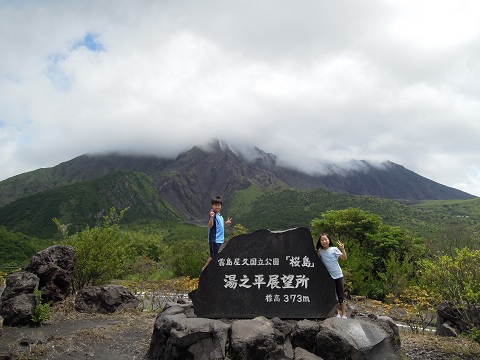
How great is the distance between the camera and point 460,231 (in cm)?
3058

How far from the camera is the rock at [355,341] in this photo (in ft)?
20.4

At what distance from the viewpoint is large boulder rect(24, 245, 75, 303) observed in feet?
32.4

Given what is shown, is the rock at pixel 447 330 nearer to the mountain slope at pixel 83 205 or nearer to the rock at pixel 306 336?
the rock at pixel 306 336

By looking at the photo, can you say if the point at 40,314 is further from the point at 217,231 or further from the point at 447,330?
the point at 447,330

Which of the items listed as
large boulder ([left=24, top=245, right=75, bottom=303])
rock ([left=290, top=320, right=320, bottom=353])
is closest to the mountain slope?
large boulder ([left=24, top=245, right=75, bottom=303])

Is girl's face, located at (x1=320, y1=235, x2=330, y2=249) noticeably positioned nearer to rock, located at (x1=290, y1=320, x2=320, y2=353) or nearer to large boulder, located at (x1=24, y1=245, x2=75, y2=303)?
rock, located at (x1=290, y1=320, x2=320, y2=353)

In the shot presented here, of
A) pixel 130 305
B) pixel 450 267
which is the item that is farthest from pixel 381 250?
pixel 130 305

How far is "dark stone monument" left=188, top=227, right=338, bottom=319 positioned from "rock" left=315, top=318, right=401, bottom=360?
716mm

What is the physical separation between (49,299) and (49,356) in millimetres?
3710

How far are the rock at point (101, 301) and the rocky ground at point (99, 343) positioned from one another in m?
1.02

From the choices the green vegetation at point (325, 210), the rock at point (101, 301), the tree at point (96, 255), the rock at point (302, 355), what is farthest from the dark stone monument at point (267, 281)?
the green vegetation at point (325, 210)

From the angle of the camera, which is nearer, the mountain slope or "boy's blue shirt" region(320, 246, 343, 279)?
"boy's blue shirt" region(320, 246, 343, 279)

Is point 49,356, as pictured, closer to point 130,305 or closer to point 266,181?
point 130,305

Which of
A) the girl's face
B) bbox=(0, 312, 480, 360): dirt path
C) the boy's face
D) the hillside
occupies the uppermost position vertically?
the hillside
